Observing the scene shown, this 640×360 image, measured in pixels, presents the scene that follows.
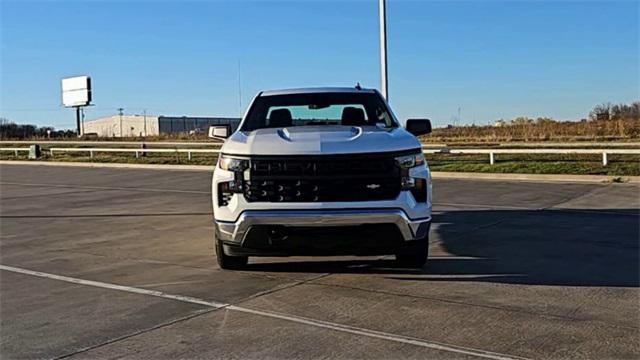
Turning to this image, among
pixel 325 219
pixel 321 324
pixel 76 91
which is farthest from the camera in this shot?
pixel 76 91

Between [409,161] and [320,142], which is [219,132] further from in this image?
[409,161]

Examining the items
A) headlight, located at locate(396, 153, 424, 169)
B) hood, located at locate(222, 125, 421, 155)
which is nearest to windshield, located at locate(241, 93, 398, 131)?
hood, located at locate(222, 125, 421, 155)

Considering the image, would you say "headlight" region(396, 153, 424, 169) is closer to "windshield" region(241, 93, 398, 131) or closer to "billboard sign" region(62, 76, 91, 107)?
"windshield" region(241, 93, 398, 131)

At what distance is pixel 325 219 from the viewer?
5.77m

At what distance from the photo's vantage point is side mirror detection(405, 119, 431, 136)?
756 cm

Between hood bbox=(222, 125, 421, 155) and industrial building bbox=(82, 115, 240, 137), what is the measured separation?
114m

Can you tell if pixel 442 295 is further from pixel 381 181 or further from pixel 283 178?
pixel 283 178

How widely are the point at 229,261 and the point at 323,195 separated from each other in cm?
159

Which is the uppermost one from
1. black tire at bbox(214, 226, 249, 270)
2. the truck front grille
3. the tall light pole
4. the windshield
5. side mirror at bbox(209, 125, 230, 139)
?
the tall light pole

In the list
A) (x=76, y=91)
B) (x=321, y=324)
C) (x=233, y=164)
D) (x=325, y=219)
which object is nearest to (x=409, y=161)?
(x=325, y=219)

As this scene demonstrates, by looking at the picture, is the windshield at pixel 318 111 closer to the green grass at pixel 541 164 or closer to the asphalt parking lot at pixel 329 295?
the asphalt parking lot at pixel 329 295

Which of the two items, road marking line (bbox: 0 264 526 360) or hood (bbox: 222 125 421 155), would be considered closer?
road marking line (bbox: 0 264 526 360)

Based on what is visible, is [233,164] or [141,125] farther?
[141,125]

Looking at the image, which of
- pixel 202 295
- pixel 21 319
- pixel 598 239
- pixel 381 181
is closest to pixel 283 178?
pixel 381 181
